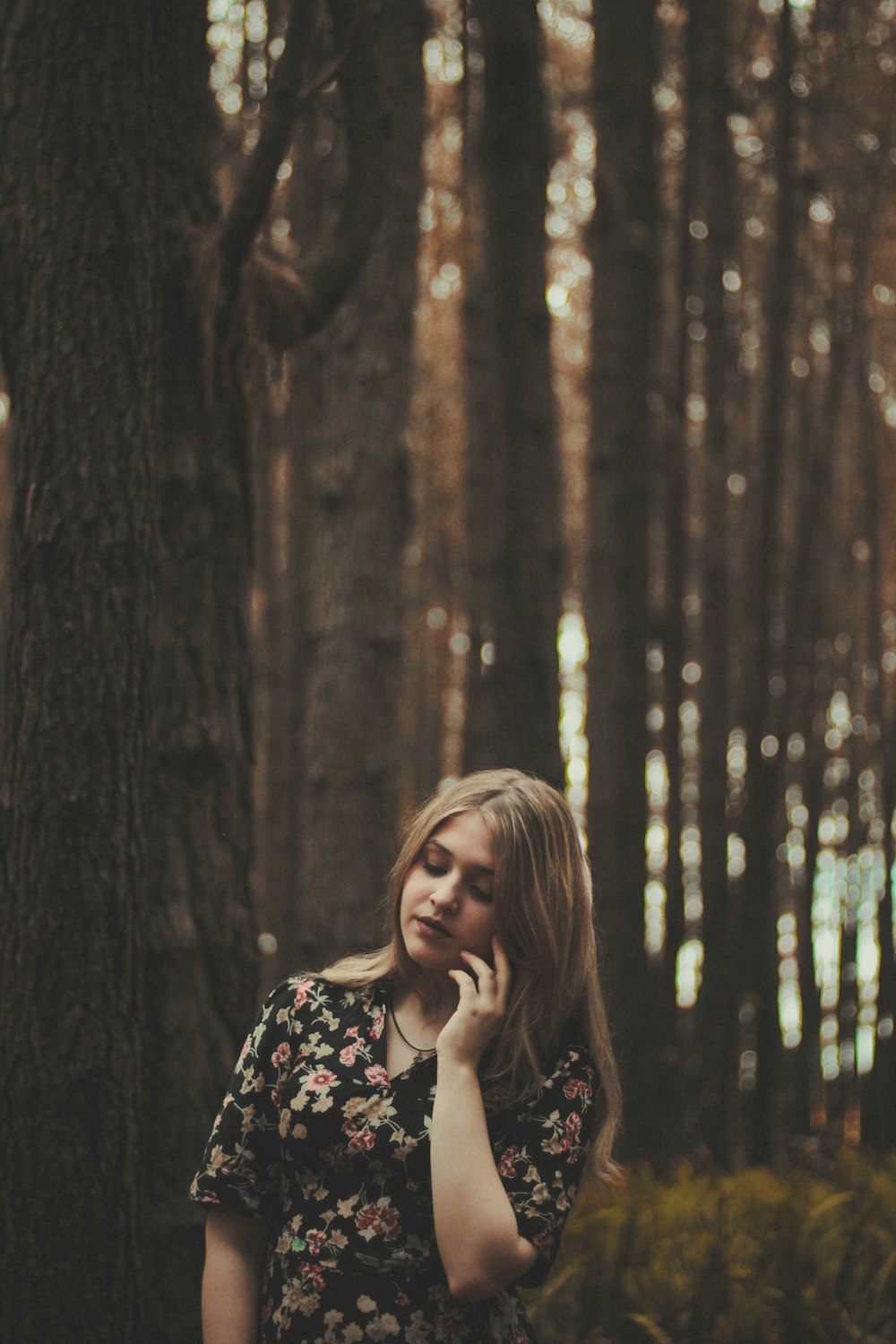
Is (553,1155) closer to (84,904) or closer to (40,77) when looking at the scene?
(84,904)

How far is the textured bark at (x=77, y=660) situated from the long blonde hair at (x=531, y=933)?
564mm

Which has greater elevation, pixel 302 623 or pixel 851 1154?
pixel 302 623

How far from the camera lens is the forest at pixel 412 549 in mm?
2633

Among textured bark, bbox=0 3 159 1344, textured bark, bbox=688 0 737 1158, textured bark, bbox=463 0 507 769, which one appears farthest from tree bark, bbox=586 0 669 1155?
textured bark, bbox=0 3 159 1344

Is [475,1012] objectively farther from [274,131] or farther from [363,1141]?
[274,131]

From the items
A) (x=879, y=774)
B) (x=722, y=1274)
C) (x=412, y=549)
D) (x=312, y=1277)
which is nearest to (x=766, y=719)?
(x=879, y=774)

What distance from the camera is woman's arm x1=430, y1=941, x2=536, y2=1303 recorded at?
193 centimetres

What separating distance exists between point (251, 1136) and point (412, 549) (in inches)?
441

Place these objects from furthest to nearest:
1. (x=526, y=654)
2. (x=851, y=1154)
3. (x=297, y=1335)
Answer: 1. (x=851, y=1154)
2. (x=526, y=654)
3. (x=297, y=1335)

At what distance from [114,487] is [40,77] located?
0.89 m

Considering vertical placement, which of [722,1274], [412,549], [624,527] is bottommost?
[722,1274]

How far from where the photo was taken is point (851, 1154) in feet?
21.6

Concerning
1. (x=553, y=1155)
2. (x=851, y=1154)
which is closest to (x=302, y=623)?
(x=851, y=1154)

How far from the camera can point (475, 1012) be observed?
2.09 metres
